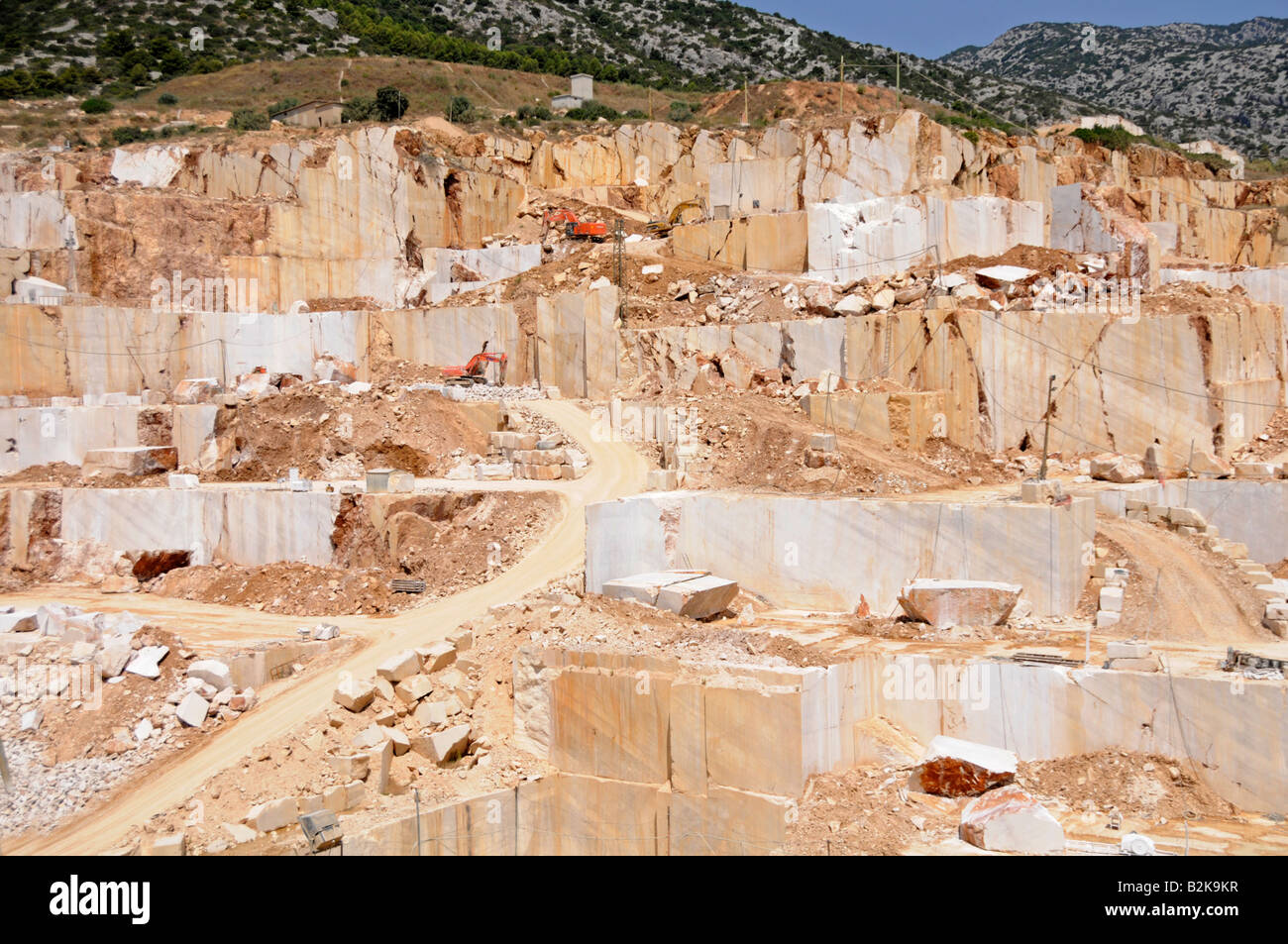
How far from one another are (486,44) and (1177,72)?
57.3 meters

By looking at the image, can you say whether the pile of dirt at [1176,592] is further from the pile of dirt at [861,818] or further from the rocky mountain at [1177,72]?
the rocky mountain at [1177,72]

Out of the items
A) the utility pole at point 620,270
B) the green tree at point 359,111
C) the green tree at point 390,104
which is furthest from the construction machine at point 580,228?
the green tree at point 390,104

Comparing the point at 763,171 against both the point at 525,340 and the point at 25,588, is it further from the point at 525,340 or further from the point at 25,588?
the point at 25,588

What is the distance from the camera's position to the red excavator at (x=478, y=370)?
96.9ft

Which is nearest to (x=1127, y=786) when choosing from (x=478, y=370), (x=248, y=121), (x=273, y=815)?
(x=273, y=815)

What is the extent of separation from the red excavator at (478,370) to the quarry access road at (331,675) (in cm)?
605

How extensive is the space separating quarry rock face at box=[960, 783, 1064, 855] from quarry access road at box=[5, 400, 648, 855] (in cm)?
803

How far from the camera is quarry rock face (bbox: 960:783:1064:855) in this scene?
11398 millimetres

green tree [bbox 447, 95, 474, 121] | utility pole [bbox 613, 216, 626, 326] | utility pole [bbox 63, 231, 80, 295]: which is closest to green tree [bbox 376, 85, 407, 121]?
green tree [bbox 447, 95, 474, 121]

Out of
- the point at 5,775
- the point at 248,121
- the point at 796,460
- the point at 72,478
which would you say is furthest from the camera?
the point at 248,121

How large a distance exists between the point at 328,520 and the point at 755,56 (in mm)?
71618

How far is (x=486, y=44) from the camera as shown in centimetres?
7756

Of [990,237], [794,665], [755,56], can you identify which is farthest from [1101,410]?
[755,56]

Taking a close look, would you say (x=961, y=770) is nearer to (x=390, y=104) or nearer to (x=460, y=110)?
(x=390, y=104)
